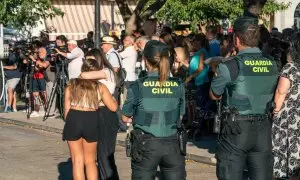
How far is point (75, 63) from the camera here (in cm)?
1536

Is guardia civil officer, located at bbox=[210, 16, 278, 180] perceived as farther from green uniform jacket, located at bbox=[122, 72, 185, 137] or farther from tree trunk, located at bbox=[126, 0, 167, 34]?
tree trunk, located at bbox=[126, 0, 167, 34]

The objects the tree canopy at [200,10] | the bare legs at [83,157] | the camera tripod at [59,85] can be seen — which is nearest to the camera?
the bare legs at [83,157]

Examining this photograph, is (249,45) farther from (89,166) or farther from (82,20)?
(82,20)

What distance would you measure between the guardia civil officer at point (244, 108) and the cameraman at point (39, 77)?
11.7 m

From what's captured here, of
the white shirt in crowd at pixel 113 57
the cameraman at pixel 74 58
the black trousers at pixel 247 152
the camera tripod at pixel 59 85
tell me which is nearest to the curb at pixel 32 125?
the camera tripod at pixel 59 85

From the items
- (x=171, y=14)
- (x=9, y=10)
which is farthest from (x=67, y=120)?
(x=171, y=14)

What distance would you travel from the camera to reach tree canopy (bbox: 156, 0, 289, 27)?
26.3m

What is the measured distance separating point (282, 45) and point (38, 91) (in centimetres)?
789

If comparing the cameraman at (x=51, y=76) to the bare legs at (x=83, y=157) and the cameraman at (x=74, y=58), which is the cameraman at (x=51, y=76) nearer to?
the cameraman at (x=74, y=58)

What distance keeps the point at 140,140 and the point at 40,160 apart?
5.90 metres

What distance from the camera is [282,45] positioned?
12594mm

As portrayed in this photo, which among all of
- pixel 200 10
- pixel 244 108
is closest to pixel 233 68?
pixel 244 108

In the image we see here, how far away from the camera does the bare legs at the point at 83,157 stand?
8961 millimetres

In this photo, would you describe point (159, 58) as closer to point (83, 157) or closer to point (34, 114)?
point (83, 157)
